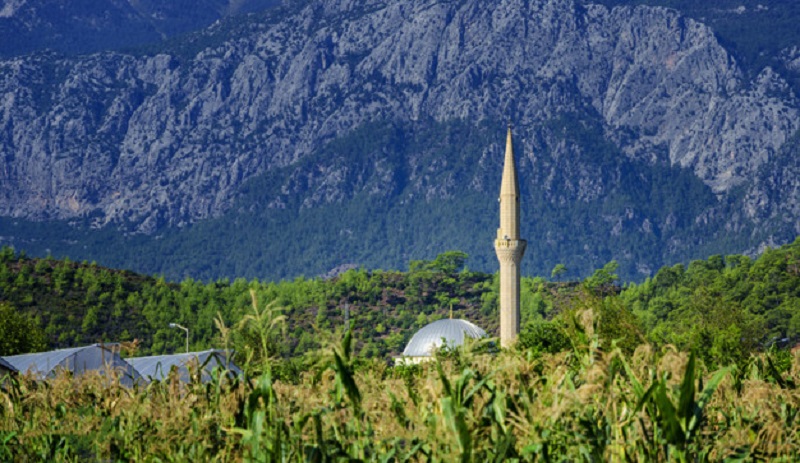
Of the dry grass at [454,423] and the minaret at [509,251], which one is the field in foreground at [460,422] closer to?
the dry grass at [454,423]

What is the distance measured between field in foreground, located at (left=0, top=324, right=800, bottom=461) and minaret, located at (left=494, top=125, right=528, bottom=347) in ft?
196

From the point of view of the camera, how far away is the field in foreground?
16422 mm

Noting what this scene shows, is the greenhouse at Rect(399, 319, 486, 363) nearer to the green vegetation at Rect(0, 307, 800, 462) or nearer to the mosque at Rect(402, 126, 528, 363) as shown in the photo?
the mosque at Rect(402, 126, 528, 363)

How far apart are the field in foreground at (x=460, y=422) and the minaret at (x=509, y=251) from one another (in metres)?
59.6

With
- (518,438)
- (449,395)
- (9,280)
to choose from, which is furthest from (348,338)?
(9,280)

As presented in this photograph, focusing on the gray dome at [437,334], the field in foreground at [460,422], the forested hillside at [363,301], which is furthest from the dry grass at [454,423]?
the forested hillside at [363,301]

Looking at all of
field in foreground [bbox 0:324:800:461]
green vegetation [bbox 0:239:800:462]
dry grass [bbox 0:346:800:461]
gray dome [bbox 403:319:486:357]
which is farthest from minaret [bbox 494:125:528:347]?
field in foreground [bbox 0:324:800:461]

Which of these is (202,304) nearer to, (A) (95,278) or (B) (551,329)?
(A) (95,278)

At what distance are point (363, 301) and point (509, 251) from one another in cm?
7545

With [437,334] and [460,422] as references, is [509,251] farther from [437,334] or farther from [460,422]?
[460,422]

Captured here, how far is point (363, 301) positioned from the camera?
158m

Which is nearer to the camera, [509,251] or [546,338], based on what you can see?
[546,338]

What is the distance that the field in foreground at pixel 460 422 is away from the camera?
1642 cm

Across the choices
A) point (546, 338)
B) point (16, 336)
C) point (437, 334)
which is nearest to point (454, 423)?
point (546, 338)
